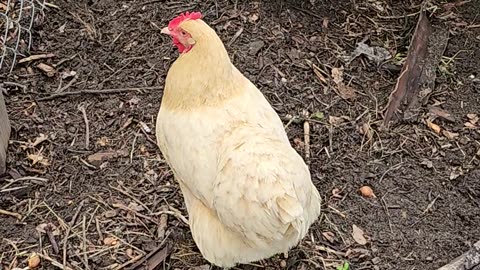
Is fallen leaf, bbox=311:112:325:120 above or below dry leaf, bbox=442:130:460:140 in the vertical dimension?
above

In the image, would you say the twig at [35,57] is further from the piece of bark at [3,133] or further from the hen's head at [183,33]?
the hen's head at [183,33]

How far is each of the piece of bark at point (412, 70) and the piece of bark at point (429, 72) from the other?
0.02m

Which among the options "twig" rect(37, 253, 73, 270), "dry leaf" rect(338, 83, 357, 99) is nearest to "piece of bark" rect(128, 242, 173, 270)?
"twig" rect(37, 253, 73, 270)

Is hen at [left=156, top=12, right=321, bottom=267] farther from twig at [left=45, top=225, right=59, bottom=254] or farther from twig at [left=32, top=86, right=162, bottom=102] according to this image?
twig at [left=32, top=86, right=162, bottom=102]

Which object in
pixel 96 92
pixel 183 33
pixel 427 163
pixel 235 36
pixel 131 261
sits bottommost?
pixel 131 261

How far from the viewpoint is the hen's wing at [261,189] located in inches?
89.7

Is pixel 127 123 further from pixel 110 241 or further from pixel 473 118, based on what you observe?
pixel 473 118

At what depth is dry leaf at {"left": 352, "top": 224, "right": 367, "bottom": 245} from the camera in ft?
10.3

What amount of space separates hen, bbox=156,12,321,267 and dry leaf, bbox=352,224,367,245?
50 cm

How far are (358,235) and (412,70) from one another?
116cm

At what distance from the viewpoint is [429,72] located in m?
3.86

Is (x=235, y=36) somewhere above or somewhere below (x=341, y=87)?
above

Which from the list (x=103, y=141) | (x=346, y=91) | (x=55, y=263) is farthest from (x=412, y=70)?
(x=55, y=263)

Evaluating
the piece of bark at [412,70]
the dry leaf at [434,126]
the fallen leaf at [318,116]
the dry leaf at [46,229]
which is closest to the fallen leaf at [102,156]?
the dry leaf at [46,229]
